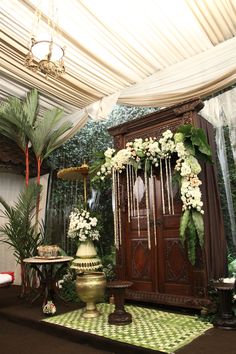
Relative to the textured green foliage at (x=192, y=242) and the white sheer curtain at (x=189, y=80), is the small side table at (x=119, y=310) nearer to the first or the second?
the textured green foliage at (x=192, y=242)

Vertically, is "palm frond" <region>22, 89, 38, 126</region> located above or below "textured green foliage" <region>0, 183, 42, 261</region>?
above

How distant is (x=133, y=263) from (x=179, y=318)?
990 mm

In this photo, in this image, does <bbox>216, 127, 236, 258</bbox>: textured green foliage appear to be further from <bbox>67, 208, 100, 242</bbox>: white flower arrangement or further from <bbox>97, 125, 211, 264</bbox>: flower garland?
<bbox>67, 208, 100, 242</bbox>: white flower arrangement

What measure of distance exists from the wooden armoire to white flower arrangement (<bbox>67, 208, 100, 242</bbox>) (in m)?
0.43

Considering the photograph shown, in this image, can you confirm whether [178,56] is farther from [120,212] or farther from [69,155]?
[69,155]

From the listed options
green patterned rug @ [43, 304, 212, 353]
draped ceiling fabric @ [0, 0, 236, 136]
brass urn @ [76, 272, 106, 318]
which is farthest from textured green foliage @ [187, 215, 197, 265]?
draped ceiling fabric @ [0, 0, 236, 136]

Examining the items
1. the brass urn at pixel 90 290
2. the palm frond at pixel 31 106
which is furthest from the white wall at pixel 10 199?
the brass urn at pixel 90 290

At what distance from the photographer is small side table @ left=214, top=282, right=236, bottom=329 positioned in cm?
304

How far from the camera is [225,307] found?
3.10 m

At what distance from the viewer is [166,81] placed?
15.1ft

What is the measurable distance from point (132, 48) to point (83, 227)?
2.66 m

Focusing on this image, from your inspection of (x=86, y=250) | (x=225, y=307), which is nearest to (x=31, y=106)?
(x=86, y=250)

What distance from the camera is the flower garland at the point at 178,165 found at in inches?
137

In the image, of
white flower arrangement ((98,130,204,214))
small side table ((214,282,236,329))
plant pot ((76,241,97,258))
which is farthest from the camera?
plant pot ((76,241,97,258))
